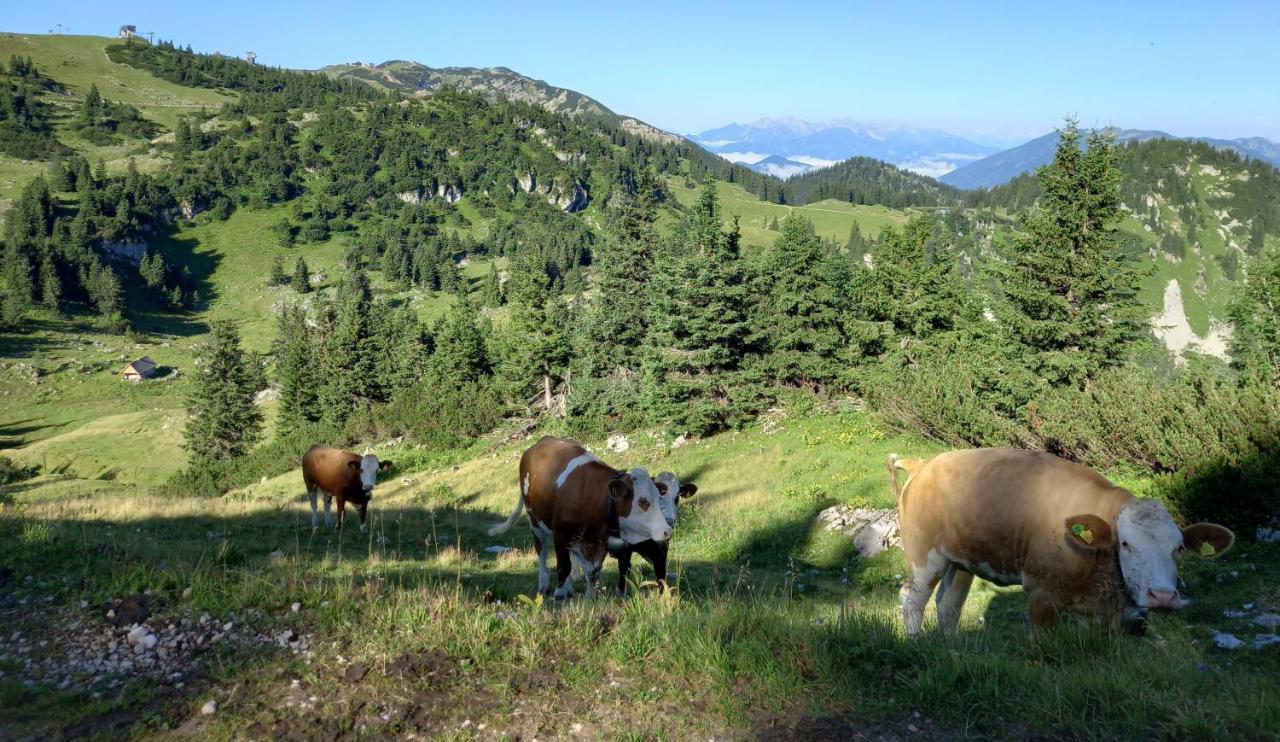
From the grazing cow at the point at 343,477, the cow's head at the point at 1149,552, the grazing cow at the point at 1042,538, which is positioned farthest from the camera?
the grazing cow at the point at 343,477

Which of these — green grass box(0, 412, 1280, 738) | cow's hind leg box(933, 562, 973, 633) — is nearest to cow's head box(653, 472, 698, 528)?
green grass box(0, 412, 1280, 738)

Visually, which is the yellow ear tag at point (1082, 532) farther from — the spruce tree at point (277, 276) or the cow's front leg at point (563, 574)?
the spruce tree at point (277, 276)

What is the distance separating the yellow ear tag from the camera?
5489 mm

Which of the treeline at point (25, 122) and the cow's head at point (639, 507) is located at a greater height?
the treeline at point (25, 122)

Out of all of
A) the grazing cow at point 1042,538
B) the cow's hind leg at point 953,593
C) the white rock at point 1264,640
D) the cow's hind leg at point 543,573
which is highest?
the grazing cow at point 1042,538

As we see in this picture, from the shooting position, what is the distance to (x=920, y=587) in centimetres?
688

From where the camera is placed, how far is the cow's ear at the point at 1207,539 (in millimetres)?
5543

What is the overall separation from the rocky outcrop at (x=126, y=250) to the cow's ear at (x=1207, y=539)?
166 metres

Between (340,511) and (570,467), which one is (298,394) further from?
(570,467)

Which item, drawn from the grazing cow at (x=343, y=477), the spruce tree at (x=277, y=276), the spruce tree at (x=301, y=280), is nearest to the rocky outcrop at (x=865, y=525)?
the grazing cow at (x=343, y=477)

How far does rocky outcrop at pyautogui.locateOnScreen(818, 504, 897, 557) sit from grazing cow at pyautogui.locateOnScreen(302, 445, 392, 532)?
1216cm

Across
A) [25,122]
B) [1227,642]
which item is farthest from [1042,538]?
[25,122]

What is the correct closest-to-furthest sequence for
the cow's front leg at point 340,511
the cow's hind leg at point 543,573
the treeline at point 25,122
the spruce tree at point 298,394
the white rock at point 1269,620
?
the white rock at point 1269,620, the cow's hind leg at point 543,573, the cow's front leg at point 340,511, the spruce tree at point 298,394, the treeline at point 25,122

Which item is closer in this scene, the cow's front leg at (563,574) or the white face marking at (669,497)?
the white face marking at (669,497)
